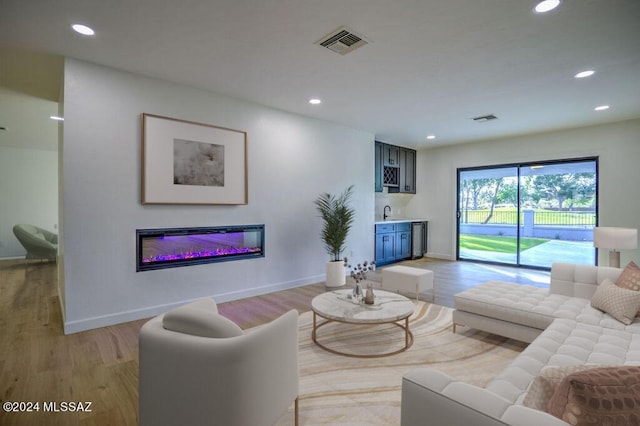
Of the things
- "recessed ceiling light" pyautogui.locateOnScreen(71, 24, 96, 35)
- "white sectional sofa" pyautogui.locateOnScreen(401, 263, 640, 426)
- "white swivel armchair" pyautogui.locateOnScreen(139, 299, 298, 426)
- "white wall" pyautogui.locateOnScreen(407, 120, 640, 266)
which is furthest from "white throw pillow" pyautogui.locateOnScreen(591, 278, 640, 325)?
"recessed ceiling light" pyautogui.locateOnScreen(71, 24, 96, 35)

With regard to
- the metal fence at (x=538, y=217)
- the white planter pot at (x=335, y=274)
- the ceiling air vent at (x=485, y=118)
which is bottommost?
the white planter pot at (x=335, y=274)

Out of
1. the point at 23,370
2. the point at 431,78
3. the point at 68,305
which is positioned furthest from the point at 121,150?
the point at 431,78

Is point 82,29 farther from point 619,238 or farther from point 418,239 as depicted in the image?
point 418,239

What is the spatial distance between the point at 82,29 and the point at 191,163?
1.59 meters

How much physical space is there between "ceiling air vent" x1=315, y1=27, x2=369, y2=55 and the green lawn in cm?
572

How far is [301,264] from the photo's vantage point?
5023 millimetres

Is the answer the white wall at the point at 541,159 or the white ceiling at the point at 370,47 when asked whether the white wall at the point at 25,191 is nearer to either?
the white ceiling at the point at 370,47

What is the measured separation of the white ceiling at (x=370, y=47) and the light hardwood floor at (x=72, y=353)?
107 inches

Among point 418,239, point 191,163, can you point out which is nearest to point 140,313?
point 191,163

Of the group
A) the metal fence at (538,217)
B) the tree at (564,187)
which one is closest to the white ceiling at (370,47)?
the tree at (564,187)

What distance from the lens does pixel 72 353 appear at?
268 centimetres

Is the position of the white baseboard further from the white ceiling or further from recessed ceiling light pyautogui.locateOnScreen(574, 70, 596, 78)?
recessed ceiling light pyautogui.locateOnScreen(574, 70, 596, 78)

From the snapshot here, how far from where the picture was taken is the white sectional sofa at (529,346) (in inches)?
40.1

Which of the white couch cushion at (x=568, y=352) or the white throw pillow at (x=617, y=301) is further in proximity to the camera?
the white throw pillow at (x=617, y=301)
